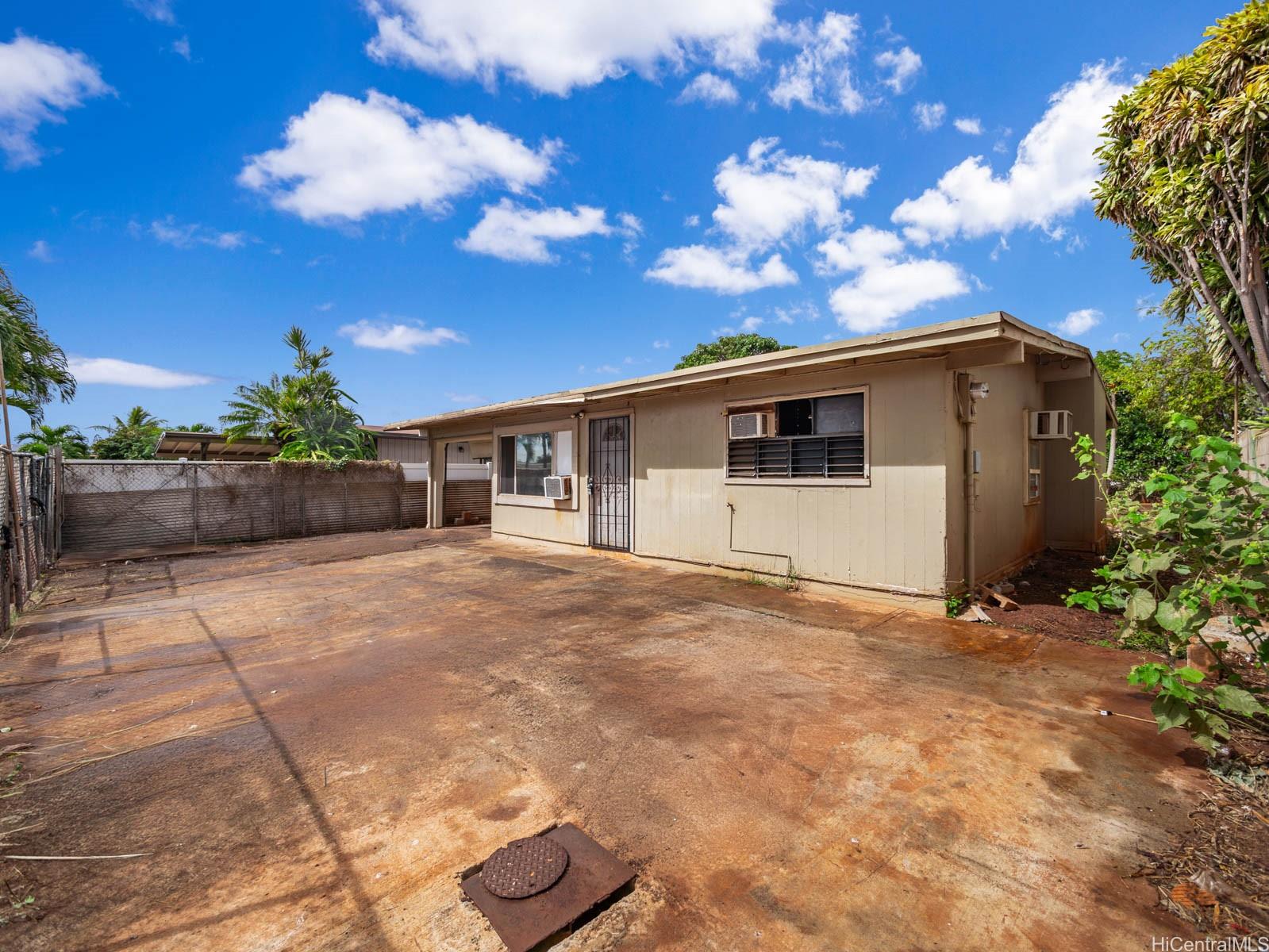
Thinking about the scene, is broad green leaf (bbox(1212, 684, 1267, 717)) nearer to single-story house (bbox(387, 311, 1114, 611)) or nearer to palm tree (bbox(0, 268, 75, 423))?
single-story house (bbox(387, 311, 1114, 611))

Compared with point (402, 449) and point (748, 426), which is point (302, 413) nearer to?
point (402, 449)

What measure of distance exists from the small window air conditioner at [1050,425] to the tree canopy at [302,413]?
15.8 meters

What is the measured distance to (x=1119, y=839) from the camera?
188cm

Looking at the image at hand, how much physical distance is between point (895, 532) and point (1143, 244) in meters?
5.88

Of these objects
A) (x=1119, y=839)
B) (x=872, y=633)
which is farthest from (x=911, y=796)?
(x=872, y=633)

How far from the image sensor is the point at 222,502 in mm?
10789

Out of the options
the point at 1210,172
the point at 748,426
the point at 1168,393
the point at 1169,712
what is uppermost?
the point at 1210,172

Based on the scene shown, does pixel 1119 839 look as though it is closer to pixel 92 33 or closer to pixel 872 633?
pixel 872 633

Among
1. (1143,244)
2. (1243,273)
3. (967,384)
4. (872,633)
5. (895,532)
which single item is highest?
(1143,244)

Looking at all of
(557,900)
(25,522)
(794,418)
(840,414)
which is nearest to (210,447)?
(25,522)

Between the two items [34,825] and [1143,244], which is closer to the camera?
[34,825]

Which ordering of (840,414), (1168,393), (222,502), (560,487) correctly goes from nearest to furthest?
(840,414), (560,487), (222,502), (1168,393)

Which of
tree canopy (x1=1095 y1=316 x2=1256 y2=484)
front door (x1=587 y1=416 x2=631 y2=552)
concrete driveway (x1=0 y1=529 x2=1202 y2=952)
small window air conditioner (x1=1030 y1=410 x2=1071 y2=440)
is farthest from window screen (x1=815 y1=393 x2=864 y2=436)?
tree canopy (x1=1095 y1=316 x2=1256 y2=484)

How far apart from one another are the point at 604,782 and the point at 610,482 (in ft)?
20.8
